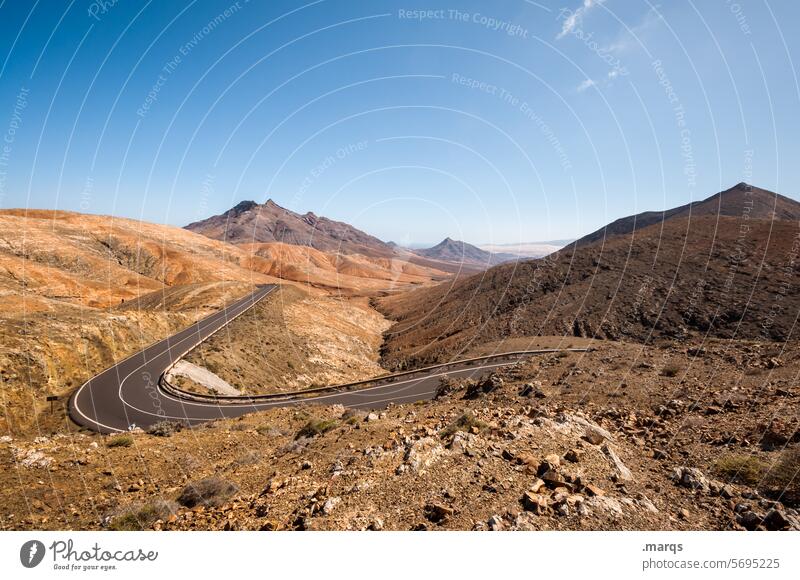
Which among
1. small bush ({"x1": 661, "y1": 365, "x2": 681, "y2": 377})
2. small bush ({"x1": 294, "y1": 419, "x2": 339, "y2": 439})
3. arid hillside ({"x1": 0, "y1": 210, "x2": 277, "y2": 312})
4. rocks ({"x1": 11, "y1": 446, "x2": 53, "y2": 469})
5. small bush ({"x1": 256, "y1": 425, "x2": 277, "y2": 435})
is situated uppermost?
arid hillside ({"x1": 0, "y1": 210, "x2": 277, "y2": 312})

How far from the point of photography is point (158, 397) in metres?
25.0

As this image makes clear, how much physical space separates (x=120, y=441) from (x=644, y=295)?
178 ft

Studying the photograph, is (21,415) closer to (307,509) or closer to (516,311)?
(307,509)

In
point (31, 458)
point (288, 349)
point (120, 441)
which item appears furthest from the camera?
point (288, 349)

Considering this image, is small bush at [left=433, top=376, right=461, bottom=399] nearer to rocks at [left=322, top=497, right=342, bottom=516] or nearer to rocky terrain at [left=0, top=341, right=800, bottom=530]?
rocky terrain at [left=0, top=341, right=800, bottom=530]

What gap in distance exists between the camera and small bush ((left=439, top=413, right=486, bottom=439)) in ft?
31.8

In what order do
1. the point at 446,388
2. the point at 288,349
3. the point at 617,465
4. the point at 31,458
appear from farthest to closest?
the point at 288,349 < the point at 446,388 < the point at 31,458 < the point at 617,465

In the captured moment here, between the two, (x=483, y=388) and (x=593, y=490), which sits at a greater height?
(x=593, y=490)

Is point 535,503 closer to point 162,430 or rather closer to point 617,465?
point 617,465

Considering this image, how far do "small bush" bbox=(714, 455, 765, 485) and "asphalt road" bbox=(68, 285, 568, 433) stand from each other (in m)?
17.4

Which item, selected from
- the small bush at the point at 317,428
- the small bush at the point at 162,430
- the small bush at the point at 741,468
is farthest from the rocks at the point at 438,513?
the small bush at the point at 162,430

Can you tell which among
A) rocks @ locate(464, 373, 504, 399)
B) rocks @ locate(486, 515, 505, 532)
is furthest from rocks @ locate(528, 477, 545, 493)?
rocks @ locate(464, 373, 504, 399)

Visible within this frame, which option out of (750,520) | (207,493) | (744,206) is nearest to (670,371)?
(750,520)
